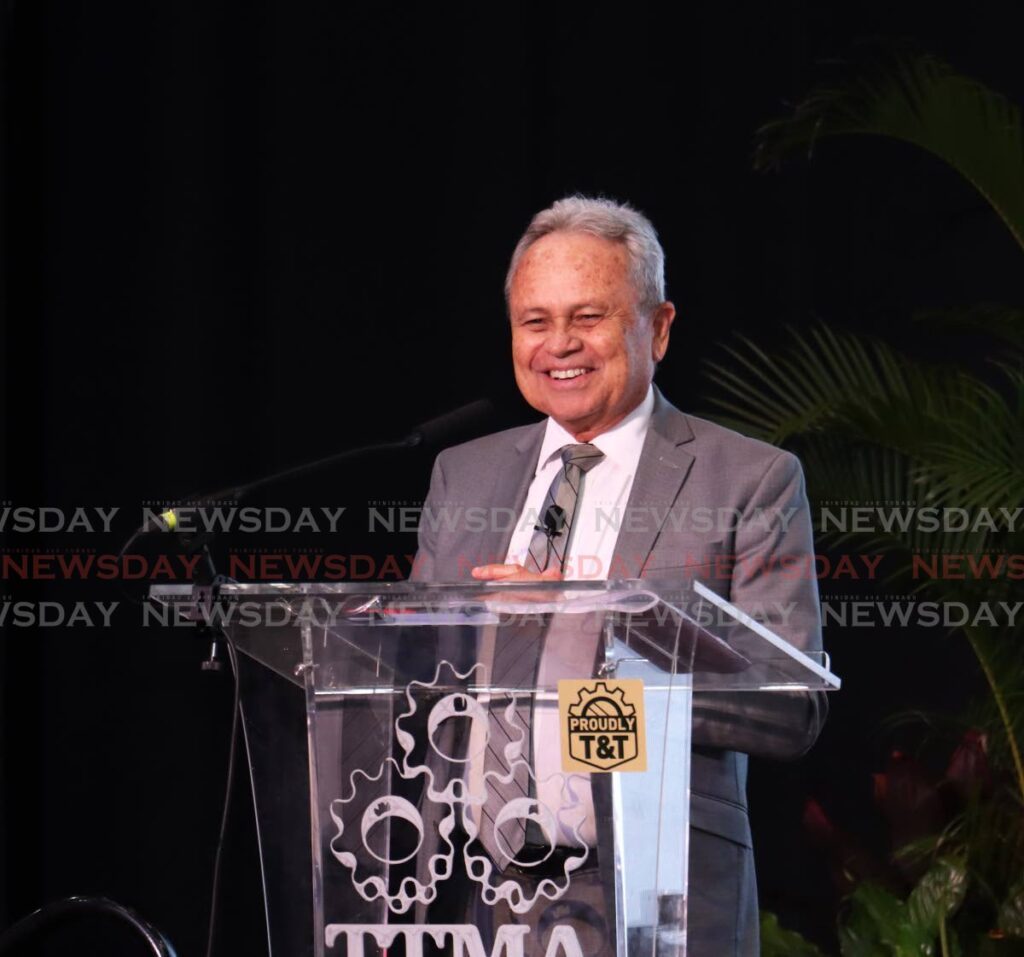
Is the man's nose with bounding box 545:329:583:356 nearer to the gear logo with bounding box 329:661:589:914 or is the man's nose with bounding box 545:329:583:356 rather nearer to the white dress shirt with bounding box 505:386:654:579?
the white dress shirt with bounding box 505:386:654:579

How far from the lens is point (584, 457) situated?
2.11 meters

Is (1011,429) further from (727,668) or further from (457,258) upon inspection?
(727,668)

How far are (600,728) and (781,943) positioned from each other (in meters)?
2.00

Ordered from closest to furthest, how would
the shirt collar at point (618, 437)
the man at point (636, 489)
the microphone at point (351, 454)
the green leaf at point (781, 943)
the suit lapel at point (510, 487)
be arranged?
1. the microphone at point (351, 454)
2. the man at point (636, 489)
3. the suit lapel at point (510, 487)
4. the shirt collar at point (618, 437)
5. the green leaf at point (781, 943)

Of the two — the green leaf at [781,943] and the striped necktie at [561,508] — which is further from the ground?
the striped necktie at [561,508]

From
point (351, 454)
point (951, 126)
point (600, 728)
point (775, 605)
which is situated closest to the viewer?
point (600, 728)

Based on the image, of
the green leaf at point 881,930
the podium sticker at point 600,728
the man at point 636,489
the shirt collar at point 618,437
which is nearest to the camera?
the podium sticker at point 600,728

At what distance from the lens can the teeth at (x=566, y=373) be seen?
219 centimetres

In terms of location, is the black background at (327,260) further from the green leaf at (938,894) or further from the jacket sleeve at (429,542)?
the jacket sleeve at (429,542)

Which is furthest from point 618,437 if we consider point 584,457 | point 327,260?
point 327,260

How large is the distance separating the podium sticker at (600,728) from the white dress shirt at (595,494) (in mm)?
518

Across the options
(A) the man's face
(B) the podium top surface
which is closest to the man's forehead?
(A) the man's face

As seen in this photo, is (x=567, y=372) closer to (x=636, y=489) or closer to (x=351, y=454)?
(x=636, y=489)

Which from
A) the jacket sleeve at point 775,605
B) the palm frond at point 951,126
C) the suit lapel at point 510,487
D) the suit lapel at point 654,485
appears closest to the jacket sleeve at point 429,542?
the suit lapel at point 510,487
